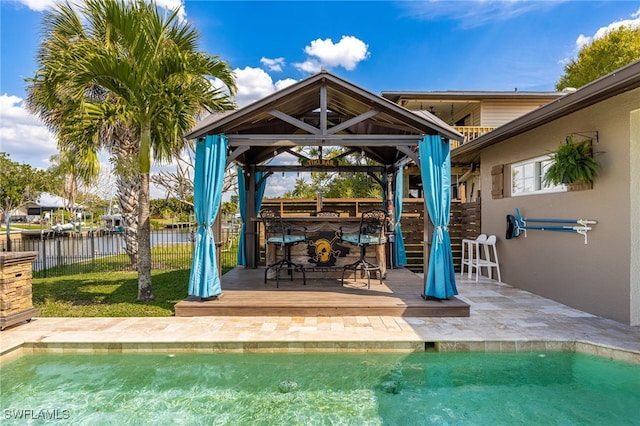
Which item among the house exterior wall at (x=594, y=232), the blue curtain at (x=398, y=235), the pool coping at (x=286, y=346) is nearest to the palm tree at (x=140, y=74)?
the pool coping at (x=286, y=346)

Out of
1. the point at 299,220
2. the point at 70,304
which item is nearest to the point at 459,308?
the point at 299,220

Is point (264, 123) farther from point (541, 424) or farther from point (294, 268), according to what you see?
point (541, 424)

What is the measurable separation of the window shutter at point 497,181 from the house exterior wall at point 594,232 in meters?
0.54

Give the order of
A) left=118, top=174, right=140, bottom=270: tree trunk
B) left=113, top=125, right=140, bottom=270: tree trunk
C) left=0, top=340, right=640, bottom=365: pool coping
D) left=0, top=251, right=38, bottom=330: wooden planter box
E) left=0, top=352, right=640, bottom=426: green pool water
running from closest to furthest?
1. left=0, top=352, right=640, bottom=426: green pool water
2. left=0, top=340, right=640, bottom=365: pool coping
3. left=0, top=251, right=38, bottom=330: wooden planter box
4. left=113, top=125, right=140, bottom=270: tree trunk
5. left=118, top=174, right=140, bottom=270: tree trunk

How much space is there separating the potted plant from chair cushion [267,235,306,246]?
427 centimetres

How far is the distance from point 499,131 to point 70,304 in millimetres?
8253

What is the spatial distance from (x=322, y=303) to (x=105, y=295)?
14.1ft

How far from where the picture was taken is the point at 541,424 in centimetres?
289

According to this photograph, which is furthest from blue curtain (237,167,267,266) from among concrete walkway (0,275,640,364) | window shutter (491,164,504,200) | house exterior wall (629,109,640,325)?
house exterior wall (629,109,640,325)

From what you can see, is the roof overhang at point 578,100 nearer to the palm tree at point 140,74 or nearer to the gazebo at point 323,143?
the gazebo at point 323,143

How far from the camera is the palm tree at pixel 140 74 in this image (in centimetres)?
555

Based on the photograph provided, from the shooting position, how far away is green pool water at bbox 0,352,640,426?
3.02 metres

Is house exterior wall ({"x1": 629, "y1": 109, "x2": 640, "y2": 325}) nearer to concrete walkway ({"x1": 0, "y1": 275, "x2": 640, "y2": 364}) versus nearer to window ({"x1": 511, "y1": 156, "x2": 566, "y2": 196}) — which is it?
concrete walkway ({"x1": 0, "y1": 275, "x2": 640, "y2": 364})

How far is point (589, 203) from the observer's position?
5.34 meters
